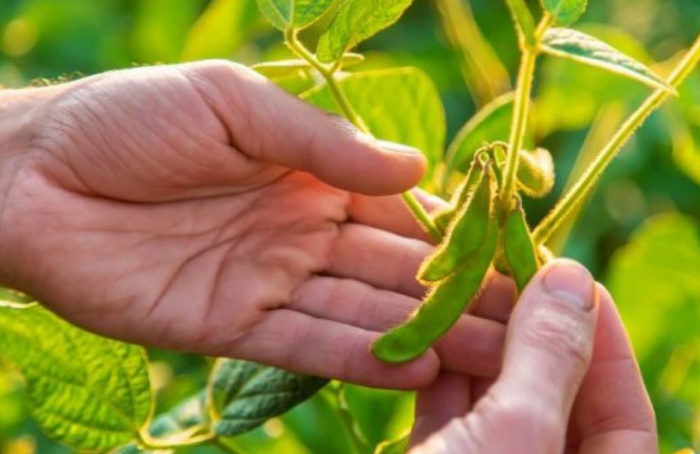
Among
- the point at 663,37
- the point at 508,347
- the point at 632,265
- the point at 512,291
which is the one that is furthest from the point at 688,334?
the point at 663,37

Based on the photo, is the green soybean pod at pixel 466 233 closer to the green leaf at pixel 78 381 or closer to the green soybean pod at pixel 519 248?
the green soybean pod at pixel 519 248

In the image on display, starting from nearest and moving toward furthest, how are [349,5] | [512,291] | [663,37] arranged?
[349,5] < [512,291] < [663,37]

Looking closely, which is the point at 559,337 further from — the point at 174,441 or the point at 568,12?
the point at 174,441

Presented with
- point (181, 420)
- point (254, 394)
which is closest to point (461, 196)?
point (254, 394)

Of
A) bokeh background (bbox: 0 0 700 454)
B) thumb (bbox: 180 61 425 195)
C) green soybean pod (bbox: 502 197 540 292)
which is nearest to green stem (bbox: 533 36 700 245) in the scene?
green soybean pod (bbox: 502 197 540 292)

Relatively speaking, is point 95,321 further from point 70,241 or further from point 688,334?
point 688,334

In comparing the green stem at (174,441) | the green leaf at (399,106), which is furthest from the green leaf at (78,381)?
the green leaf at (399,106)

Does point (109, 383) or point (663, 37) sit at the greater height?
point (109, 383)
